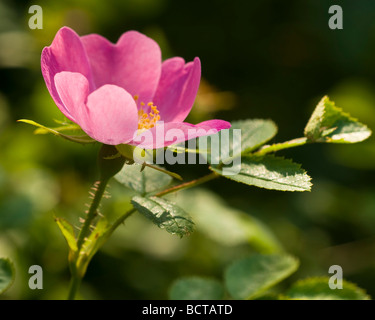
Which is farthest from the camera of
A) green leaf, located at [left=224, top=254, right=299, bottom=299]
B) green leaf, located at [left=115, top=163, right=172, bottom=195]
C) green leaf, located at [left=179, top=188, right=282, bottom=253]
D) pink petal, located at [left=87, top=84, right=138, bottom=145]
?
green leaf, located at [left=179, top=188, right=282, bottom=253]

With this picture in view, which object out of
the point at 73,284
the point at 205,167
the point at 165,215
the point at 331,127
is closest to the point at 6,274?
the point at 73,284

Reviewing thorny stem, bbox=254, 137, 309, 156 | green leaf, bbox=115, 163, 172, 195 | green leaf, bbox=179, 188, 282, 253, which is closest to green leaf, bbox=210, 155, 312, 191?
thorny stem, bbox=254, 137, 309, 156

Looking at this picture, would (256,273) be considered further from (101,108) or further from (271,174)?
(101,108)

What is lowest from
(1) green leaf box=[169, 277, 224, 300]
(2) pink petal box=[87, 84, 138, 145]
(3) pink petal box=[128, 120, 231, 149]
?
(1) green leaf box=[169, 277, 224, 300]

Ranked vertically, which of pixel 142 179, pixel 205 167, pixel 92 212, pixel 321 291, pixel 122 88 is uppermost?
pixel 205 167

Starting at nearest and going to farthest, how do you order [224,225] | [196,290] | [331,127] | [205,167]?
[331,127], [196,290], [224,225], [205,167]

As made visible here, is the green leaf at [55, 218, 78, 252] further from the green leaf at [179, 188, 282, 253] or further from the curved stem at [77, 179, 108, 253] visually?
the green leaf at [179, 188, 282, 253]

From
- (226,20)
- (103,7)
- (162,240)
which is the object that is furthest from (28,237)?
(226,20)
